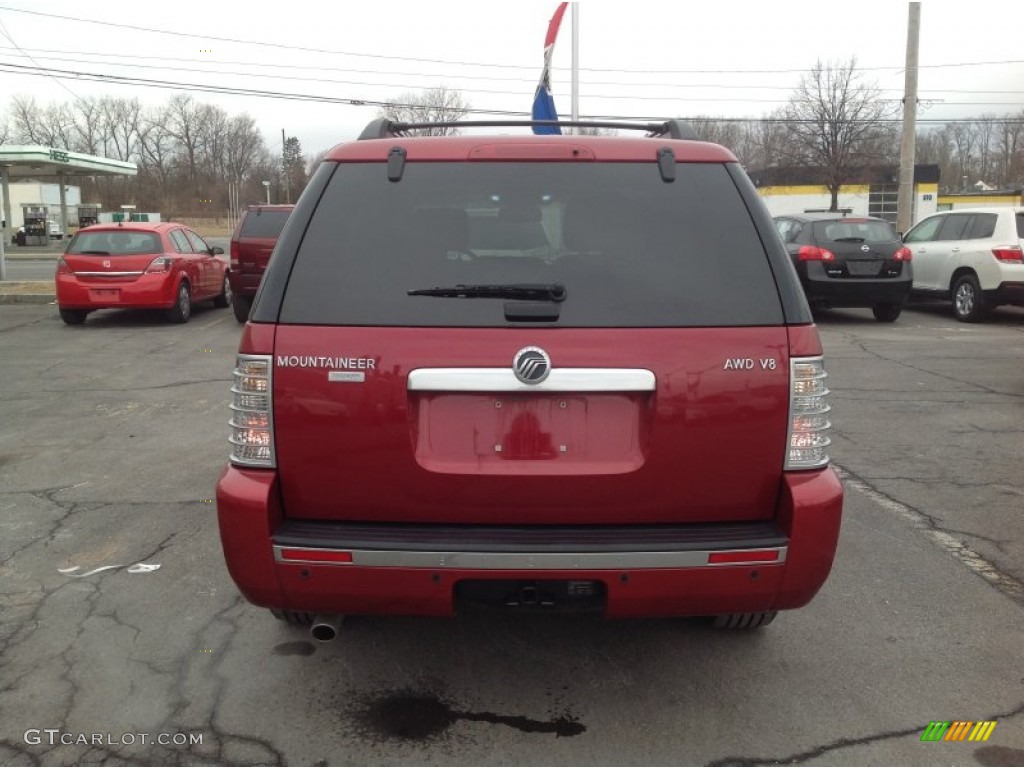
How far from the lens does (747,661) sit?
3.43 meters

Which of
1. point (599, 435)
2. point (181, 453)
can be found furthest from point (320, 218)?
point (181, 453)

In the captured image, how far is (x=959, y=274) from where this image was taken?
14.3 meters

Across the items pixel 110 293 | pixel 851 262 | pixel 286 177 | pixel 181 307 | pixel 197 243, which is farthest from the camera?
pixel 286 177

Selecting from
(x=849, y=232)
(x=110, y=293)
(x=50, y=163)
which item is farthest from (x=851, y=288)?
(x=50, y=163)

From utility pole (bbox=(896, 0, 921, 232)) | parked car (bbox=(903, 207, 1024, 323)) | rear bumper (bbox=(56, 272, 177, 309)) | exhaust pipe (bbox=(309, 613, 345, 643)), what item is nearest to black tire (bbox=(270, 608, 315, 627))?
exhaust pipe (bbox=(309, 613, 345, 643))

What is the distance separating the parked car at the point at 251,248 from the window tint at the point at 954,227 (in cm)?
1117

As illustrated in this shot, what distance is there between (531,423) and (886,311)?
13.2m

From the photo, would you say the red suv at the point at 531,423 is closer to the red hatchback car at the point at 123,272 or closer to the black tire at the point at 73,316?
the red hatchback car at the point at 123,272

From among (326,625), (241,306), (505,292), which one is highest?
(505,292)

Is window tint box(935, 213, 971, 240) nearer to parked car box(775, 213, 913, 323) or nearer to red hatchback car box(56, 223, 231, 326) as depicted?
parked car box(775, 213, 913, 323)

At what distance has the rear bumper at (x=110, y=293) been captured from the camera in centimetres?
1295

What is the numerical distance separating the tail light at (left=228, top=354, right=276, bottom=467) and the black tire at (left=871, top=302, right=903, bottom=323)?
13.3m

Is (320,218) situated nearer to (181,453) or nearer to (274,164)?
(181,453)

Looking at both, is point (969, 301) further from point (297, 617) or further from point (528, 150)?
point (297, 617)
